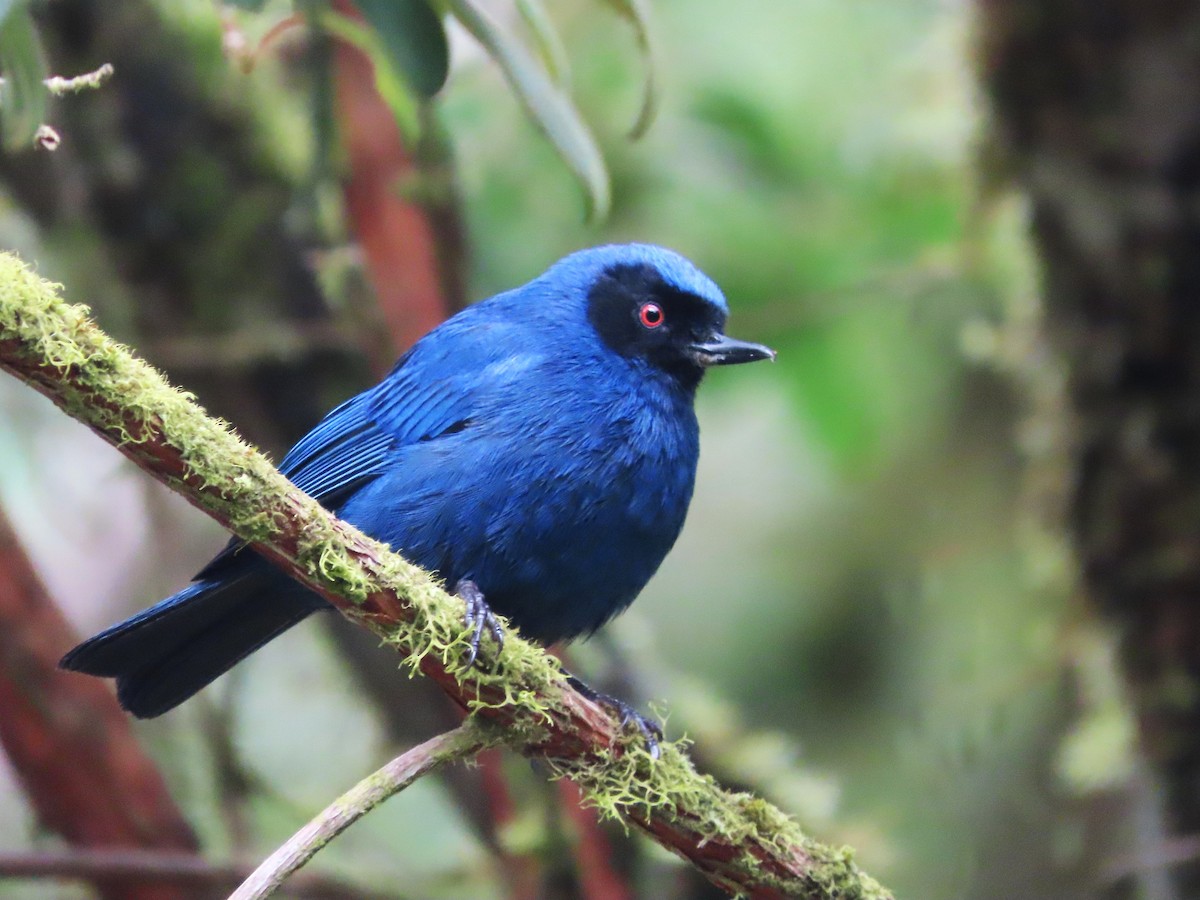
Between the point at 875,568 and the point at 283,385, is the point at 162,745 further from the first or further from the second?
the point at 875,568

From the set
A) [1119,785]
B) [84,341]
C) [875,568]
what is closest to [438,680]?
[84,341]

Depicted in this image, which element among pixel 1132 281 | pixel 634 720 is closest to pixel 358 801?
pixel 634 720

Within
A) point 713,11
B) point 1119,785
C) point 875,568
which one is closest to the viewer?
point 1119,785

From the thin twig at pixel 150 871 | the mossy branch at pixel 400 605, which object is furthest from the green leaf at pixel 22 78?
the thin twig at pixel 150 871

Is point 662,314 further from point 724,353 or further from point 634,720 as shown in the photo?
point 634,720

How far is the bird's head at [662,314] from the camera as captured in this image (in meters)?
3.56

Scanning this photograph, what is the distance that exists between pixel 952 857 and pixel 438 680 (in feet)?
11.5

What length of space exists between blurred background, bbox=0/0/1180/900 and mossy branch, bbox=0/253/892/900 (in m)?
1.41

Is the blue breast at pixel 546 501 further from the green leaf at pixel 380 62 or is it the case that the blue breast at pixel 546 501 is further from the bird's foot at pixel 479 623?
the green leaf at pixel 380 62

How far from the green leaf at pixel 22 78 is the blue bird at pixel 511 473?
960 millimetres

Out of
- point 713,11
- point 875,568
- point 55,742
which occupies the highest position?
point 713,11

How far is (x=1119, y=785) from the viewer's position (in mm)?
4605

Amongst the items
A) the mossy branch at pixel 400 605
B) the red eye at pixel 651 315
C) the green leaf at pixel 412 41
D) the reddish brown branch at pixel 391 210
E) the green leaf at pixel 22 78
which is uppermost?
the reddish brown branch at pixel 391 210

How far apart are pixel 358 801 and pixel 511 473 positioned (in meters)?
1.02
